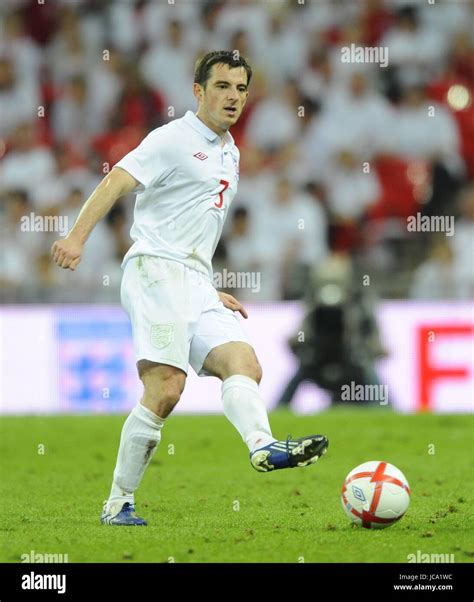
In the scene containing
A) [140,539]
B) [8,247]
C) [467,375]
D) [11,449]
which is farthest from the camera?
[8,247]

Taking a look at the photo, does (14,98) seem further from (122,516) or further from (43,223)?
(122,516)

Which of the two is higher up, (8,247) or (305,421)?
(8,247)

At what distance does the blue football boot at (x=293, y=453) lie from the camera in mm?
6172

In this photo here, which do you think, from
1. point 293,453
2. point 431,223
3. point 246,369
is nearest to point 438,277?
point 431,223

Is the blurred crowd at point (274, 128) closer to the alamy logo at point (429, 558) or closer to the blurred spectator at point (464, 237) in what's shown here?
the blurred spectator at point (464, 237)

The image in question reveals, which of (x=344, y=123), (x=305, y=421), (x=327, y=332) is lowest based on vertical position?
(x=305, y=421)

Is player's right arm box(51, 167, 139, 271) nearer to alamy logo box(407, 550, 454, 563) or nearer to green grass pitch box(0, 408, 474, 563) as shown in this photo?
green grass pitch box(0, 408, 474, 563)

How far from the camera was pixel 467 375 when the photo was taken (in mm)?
13531

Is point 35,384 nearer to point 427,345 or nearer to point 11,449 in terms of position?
point 11,449

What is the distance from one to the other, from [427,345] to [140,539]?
7.56 meters

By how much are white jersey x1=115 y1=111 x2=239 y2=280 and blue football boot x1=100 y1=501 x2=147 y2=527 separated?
133 cm

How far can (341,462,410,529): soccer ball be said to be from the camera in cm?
684

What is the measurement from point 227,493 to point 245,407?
219 cm
